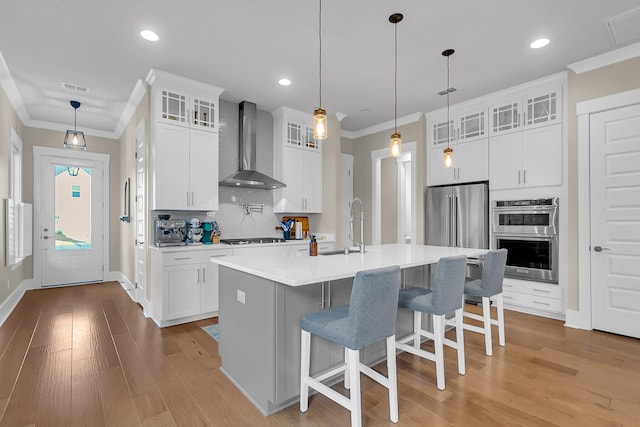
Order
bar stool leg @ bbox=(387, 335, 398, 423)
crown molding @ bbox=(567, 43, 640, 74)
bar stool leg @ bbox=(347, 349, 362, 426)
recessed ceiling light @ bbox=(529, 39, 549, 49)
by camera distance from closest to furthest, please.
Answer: bar stool leg @ bbox=(347, 349, 362, 426), bar stool leg @ bbox=(387, 335, 398, 423), recessed ceiling light @ bbox=(529, 39, 549, 49), crown molding @ bbox=(567, 43, 640, 74)

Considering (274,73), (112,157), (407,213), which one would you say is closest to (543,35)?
(274,73)

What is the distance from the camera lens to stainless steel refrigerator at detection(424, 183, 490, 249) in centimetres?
444

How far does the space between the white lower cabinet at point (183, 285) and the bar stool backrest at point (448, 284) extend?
263cm

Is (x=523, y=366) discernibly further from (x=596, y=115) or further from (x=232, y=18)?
Answer: (x=232, y=18)

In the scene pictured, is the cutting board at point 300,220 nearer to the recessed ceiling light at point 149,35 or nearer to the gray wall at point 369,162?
the gray wall at point 369,162

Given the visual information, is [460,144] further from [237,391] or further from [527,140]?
[237,391]

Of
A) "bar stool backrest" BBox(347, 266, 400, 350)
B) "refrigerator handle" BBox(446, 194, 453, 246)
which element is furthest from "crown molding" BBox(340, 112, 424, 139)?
"bar stool backrest" BBox(347, 266, 400, 350)

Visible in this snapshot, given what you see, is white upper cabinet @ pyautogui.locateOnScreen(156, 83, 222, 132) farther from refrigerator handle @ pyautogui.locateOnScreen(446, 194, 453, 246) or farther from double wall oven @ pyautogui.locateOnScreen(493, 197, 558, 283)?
double wall oven @ pyautogui.locateOnScreen(493, 197, 558, 283)

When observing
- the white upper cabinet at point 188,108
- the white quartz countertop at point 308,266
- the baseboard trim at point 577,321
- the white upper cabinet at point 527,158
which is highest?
the white upper cabinet at point 188,108

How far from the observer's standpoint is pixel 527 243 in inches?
160

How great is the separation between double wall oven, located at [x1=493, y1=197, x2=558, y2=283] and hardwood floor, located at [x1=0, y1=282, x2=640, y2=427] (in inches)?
29.0

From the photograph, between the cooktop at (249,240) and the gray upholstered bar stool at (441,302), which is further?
the cooktop at (249,240)

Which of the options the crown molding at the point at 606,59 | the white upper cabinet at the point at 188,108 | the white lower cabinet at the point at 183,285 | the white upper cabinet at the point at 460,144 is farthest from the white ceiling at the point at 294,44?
the white lower cabinet at the point at 183,285

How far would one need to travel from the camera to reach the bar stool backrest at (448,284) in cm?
230
